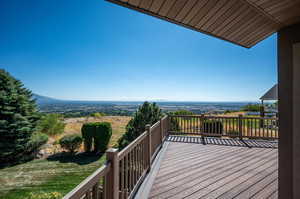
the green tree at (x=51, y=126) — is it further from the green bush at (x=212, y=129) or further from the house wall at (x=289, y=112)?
the house wall at (x=289, y=112)


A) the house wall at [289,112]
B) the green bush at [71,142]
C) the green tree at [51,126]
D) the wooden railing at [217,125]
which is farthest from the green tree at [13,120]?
the house wall at [289,112]

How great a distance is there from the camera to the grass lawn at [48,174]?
4.06 m

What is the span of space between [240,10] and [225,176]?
2975 millimetres

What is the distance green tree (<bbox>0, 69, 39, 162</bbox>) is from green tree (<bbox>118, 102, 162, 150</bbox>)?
5.25 meters

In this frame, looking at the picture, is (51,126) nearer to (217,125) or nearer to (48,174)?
(48,174)

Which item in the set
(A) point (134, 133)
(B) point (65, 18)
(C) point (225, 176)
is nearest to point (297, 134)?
(C) point (225, 176)

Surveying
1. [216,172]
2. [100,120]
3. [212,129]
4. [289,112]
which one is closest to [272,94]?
[212,129]

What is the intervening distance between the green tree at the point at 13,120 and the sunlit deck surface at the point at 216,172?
752 centimetres

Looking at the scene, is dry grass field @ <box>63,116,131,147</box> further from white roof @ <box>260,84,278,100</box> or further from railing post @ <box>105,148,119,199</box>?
white roof @ <box>260,84,278,100</box>

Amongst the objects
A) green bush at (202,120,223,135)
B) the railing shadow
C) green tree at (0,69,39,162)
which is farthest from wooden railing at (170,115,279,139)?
green tree at (0,69,39,162)

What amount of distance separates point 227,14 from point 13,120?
9814 mm

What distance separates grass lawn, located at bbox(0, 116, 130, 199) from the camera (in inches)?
160

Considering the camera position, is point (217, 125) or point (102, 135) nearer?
point (217, 125)

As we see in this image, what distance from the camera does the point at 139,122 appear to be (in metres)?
6.14
